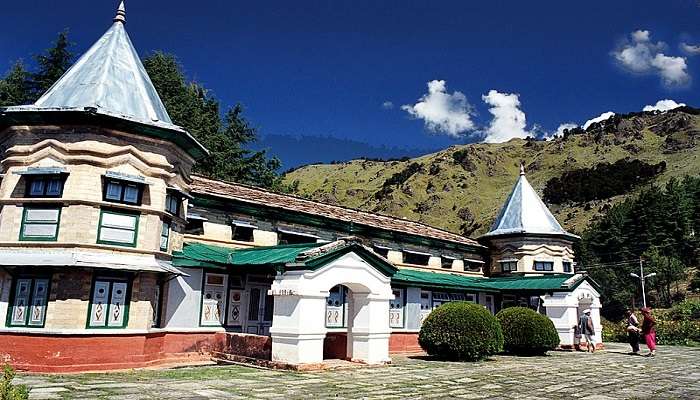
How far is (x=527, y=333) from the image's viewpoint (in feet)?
69.4

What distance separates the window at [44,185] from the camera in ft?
47.4

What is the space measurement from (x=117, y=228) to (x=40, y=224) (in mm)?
1891

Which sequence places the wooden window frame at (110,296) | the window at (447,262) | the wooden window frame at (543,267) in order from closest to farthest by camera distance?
the wooden window frame at (110,296)
the window at (447,262)
the wooden window frame at (543,267)

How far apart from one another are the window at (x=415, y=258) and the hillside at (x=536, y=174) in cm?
4944

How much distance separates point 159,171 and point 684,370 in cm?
1778

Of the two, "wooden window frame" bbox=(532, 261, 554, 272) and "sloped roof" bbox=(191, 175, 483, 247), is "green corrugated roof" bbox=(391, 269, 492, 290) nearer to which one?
"sloped roof" bbox=(191, 175, 483, 247)

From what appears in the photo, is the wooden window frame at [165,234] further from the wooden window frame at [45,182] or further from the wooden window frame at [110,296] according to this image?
the wooden window frame at [45,182]

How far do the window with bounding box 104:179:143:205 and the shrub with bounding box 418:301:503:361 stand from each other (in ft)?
33.7

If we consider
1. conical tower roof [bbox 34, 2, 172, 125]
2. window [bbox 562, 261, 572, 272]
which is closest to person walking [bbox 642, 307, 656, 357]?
window [bbox 562, 261, 572, 272]

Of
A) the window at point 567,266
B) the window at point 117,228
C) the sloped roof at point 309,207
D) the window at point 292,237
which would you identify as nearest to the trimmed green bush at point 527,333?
the sloped roof at point 309,207

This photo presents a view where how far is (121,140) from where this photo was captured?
14992 millimetres

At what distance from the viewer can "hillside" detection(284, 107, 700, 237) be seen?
3282 inches

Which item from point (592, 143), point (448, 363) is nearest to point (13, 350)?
point (448, 363)

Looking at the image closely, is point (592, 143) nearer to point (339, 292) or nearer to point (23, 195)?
point (339, 292)
